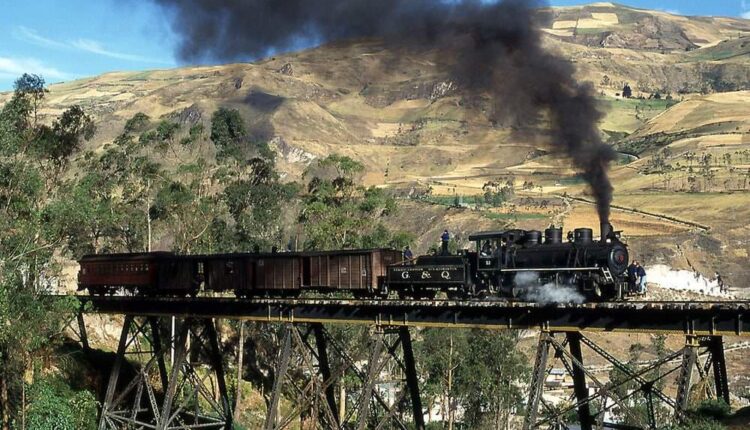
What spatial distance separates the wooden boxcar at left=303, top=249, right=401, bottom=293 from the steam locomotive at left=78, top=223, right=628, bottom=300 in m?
0.04

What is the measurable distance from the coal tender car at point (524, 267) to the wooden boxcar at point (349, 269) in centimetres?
92

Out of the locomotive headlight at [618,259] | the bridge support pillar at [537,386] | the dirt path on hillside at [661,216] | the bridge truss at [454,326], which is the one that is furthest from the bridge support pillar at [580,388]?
the dirt path on hillside at [661,216]

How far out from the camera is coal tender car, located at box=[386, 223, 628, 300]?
29500mm

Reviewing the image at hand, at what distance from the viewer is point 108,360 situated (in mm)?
52094

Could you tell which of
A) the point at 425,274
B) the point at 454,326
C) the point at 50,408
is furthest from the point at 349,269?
the point at 50,408

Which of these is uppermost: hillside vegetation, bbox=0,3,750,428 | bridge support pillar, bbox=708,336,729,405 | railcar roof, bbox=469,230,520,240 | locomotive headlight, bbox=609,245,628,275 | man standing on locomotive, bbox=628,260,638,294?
hillside vegetation, bbox=0,3,750,428

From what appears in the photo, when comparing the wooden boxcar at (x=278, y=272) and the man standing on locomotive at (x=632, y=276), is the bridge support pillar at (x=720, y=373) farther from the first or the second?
the wooden boxcar at (x=278, y=272)

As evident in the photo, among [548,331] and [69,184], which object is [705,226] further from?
[548,331]

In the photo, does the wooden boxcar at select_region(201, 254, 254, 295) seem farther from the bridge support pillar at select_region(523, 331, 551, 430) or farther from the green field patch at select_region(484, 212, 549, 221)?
the green field patch at select_region(484, 212, 549, 221)

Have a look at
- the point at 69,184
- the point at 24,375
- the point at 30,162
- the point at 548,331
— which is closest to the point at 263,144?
the point at 69,184

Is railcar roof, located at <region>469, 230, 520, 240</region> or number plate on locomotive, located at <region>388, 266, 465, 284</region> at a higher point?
railcar roof, located at <region>469, 230, 520, 240</region>

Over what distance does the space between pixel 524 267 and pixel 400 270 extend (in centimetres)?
582

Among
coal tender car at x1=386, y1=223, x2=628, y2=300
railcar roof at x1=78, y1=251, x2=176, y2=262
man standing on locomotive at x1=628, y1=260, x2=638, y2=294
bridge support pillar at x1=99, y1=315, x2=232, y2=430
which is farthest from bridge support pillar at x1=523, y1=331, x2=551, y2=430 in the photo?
railcar roof at x1=78, y1=251, x2=176, y2=262

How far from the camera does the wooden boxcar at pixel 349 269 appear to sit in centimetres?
3703
